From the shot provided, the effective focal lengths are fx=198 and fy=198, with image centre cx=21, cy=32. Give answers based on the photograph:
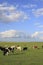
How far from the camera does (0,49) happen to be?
32.2 metres

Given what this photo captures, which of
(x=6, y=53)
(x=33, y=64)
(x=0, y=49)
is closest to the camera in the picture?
(x=33, y=64)

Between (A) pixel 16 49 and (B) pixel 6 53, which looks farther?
(A) pixel 16 49

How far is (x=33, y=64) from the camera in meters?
17.3

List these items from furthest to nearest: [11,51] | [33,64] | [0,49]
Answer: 1. [0,49]
2. [11,51]
3. [33,64]

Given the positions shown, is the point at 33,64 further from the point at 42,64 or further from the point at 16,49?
the point at 16,49

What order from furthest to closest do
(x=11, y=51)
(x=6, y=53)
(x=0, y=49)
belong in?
(x=0, y=49) → (x=11, y=51) → (x=6, y=53)

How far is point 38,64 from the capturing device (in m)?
17.4

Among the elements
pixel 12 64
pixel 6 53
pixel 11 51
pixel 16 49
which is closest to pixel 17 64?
pixel 12 64

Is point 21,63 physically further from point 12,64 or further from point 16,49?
point 16,49

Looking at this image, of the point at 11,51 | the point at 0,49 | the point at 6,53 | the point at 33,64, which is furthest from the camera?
the point at 0,49

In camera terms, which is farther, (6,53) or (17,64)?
(6,53)

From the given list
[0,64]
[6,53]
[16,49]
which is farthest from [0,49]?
[0,64]

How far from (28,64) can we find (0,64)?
101 inches

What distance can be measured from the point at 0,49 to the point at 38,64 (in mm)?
15653
